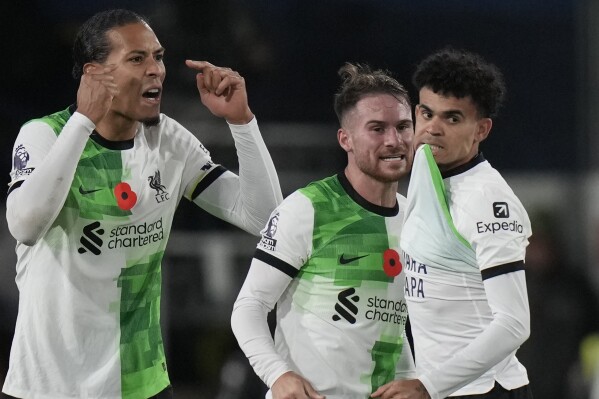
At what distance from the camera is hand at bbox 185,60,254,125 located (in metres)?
4.36

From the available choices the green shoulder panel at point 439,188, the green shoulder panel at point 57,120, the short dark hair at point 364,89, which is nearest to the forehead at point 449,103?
the green shoulder panel at point 439,188

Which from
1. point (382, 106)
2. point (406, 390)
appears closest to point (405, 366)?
point (406, 390)

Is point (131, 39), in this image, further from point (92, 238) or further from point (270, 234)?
point (270, 234)

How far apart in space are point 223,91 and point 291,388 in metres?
1.13

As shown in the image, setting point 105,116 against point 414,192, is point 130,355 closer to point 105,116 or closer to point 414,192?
point 105,116

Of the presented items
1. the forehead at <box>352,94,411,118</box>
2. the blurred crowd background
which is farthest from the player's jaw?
the blurred crowd background

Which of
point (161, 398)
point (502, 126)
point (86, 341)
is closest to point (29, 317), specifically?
point (86, 341)

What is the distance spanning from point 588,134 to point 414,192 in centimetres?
575

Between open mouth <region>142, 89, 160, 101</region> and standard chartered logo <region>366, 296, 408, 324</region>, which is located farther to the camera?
open mouth <region>142, 89, 160, 101</region>

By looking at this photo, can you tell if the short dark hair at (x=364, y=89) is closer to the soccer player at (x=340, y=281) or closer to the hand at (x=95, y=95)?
the soccer player at (x=340, y=281)

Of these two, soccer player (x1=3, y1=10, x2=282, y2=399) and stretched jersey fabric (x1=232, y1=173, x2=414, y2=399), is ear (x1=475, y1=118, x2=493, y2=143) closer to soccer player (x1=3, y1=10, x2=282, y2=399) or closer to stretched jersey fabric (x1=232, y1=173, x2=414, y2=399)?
stretched jersey fabric (x1=232, y1=173, x2=414, y2=399)

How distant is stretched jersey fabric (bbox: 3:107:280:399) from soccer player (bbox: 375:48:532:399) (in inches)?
36.9

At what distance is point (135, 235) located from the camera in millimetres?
4297

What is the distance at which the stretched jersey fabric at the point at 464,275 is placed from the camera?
12.2ft
